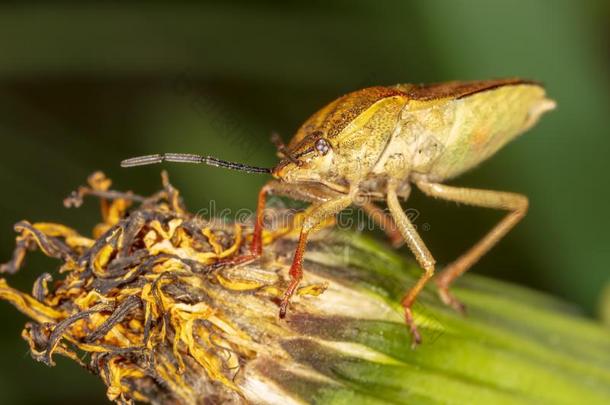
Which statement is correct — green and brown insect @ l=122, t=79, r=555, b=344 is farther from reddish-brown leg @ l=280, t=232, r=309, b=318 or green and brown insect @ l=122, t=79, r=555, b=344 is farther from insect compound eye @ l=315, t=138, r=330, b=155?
reddish-brown leg @ l=280, t=232, r=309, b=318

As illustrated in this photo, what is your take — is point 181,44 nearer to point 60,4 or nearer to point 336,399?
point 60,4

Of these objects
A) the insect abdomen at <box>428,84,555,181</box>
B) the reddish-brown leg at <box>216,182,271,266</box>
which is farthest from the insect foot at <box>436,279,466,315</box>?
the reddish-brown leg at <box>216,182,271,266</box>

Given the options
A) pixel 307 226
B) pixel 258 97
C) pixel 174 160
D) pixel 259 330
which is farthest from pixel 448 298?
pixel 258 97

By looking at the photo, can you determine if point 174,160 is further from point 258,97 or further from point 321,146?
point 258,97

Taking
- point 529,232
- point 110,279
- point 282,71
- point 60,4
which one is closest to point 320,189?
point 110,279

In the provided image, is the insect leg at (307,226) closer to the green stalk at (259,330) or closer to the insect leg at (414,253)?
the green stalk at (259,330)

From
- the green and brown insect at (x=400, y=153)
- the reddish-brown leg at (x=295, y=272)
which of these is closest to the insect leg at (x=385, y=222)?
the green and brown insect at (x=400, y=153)
